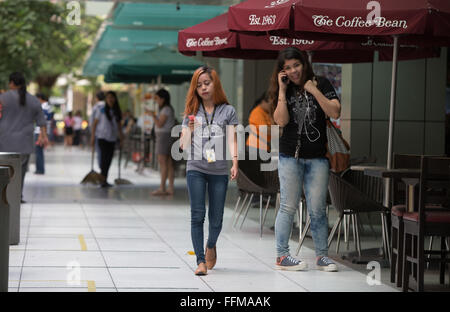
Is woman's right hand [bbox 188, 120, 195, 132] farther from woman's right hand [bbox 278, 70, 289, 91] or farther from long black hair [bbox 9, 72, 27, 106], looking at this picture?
long black hair [bbox 9, 72, 27, 106]

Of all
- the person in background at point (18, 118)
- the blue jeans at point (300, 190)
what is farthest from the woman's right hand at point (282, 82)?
the person in background at point (18, 118)

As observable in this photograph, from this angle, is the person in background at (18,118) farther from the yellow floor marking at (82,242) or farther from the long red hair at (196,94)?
the long red hair at (196,94)

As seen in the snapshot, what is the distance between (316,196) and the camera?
28.7 feet

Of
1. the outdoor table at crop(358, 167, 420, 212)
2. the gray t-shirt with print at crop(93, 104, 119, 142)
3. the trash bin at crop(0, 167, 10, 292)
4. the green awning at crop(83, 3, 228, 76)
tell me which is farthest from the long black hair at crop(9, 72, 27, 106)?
the outdoor table at crop(358, 167, 420, 212)

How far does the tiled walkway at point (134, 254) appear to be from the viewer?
7.90 metres

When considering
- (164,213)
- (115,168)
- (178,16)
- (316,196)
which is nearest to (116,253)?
(316,196)

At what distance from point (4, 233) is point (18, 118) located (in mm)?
7479

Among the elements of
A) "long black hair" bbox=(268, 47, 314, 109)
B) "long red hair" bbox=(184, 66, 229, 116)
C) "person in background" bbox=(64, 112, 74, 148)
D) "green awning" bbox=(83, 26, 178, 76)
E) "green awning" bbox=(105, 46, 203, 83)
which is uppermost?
"green awning" bbox=(83, 26, 178, 76)

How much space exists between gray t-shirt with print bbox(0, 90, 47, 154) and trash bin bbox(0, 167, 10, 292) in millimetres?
6887

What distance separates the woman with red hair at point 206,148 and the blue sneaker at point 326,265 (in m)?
1.07

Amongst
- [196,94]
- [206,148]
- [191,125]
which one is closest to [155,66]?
[196,94]

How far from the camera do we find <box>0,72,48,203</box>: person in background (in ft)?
45.5
